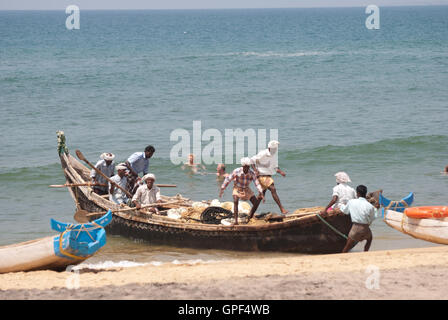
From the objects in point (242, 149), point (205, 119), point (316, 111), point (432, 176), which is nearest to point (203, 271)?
point (432, 176)

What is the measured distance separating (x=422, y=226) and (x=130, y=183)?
5.23m

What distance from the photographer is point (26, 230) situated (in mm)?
12242

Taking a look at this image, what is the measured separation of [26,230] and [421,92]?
2188 centimetres

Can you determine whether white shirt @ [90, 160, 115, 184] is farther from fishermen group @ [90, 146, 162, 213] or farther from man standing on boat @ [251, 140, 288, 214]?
man standing on boat @ [251, 140, 288, 214]

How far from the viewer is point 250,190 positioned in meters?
10.1

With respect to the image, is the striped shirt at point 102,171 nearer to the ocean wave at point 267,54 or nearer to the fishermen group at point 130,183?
the fishermen group at point 130,183

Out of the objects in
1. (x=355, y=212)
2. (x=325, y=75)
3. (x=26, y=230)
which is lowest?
(x=26, y=230)

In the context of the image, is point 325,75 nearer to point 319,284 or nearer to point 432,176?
point 432,176

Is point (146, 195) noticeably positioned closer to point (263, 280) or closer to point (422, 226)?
point (263, 280)

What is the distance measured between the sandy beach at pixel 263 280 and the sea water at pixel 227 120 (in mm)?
1481

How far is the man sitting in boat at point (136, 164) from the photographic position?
1135 centimetres

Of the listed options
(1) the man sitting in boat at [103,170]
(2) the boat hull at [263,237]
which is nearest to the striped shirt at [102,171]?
(1) the man sitting in boat at [103,170]

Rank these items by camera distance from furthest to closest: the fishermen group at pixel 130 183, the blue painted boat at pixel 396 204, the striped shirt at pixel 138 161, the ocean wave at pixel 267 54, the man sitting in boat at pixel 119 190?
the ocean wave at pixel 267 54
the striped shirt at pixel 138 161
the man sitting in boat at pixel 119 190
the fishermen group at pixel 130 183
the blue painted boat at pixel 396 204
